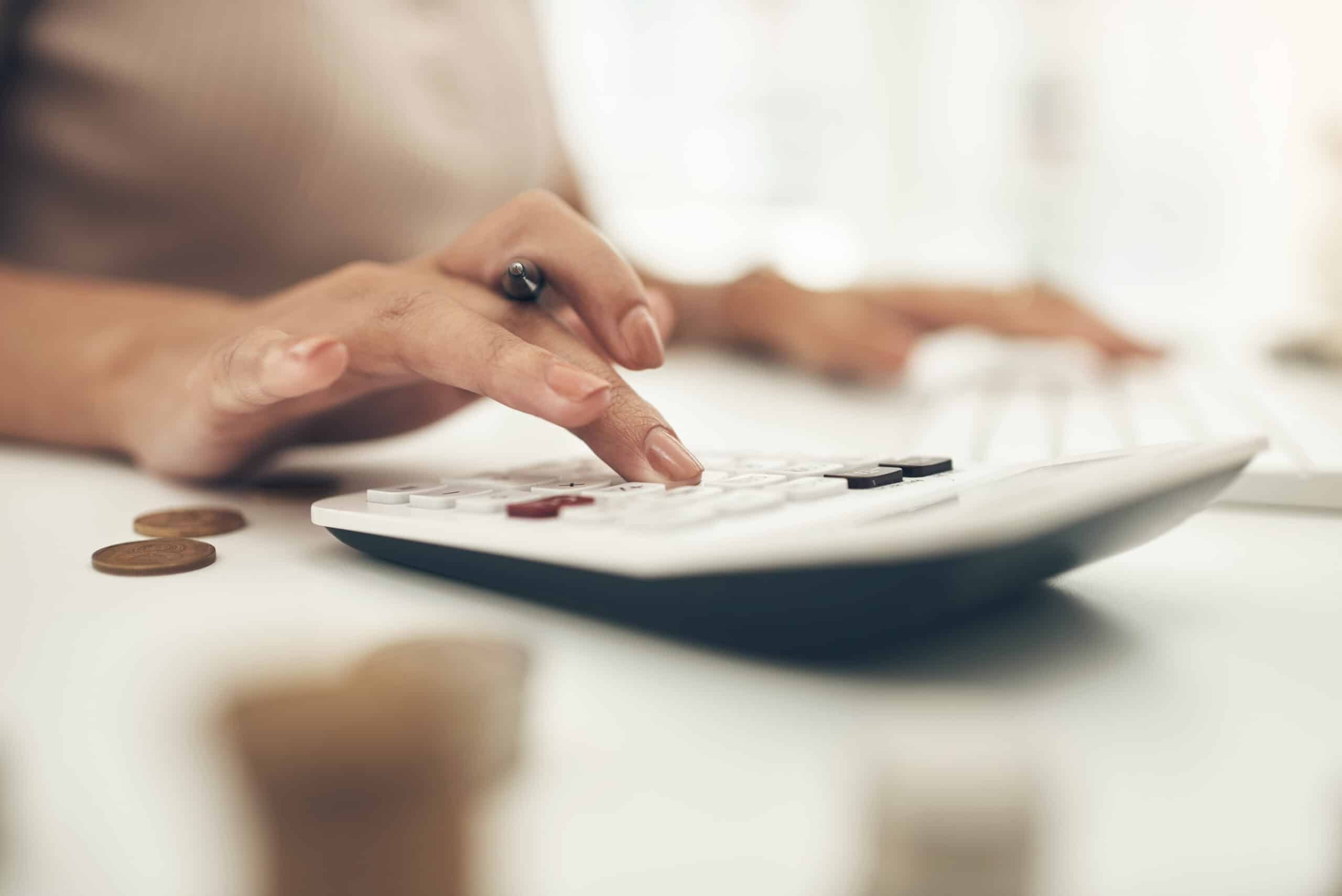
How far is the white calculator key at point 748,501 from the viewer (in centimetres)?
30

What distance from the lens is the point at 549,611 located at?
31cm

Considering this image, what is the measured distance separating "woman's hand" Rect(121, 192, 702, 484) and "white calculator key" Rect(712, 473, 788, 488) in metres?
0.01

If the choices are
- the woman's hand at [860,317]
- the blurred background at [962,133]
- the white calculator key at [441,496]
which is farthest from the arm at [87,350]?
the blurred background at [962,133]

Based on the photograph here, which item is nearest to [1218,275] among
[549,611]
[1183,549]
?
[1183,549]

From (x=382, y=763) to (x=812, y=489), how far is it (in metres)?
0.17

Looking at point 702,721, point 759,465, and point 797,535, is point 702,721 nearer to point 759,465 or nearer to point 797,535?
point 797,535

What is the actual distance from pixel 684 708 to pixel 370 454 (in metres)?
0.40

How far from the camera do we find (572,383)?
36 centimetres

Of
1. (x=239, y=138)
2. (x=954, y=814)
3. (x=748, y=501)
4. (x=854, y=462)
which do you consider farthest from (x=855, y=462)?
(x=239, y=138)

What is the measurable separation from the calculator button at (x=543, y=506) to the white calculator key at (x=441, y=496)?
38mm

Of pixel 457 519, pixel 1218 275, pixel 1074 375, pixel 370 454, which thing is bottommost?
pixel 457 519

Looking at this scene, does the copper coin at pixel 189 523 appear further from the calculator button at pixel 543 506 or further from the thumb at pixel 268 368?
the calculator button at pixel 543 506

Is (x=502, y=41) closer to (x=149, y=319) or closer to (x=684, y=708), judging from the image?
(x=149, y=319)

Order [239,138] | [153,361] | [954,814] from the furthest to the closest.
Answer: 1. [239,138]
2. [153,361]
3. [954,814]
